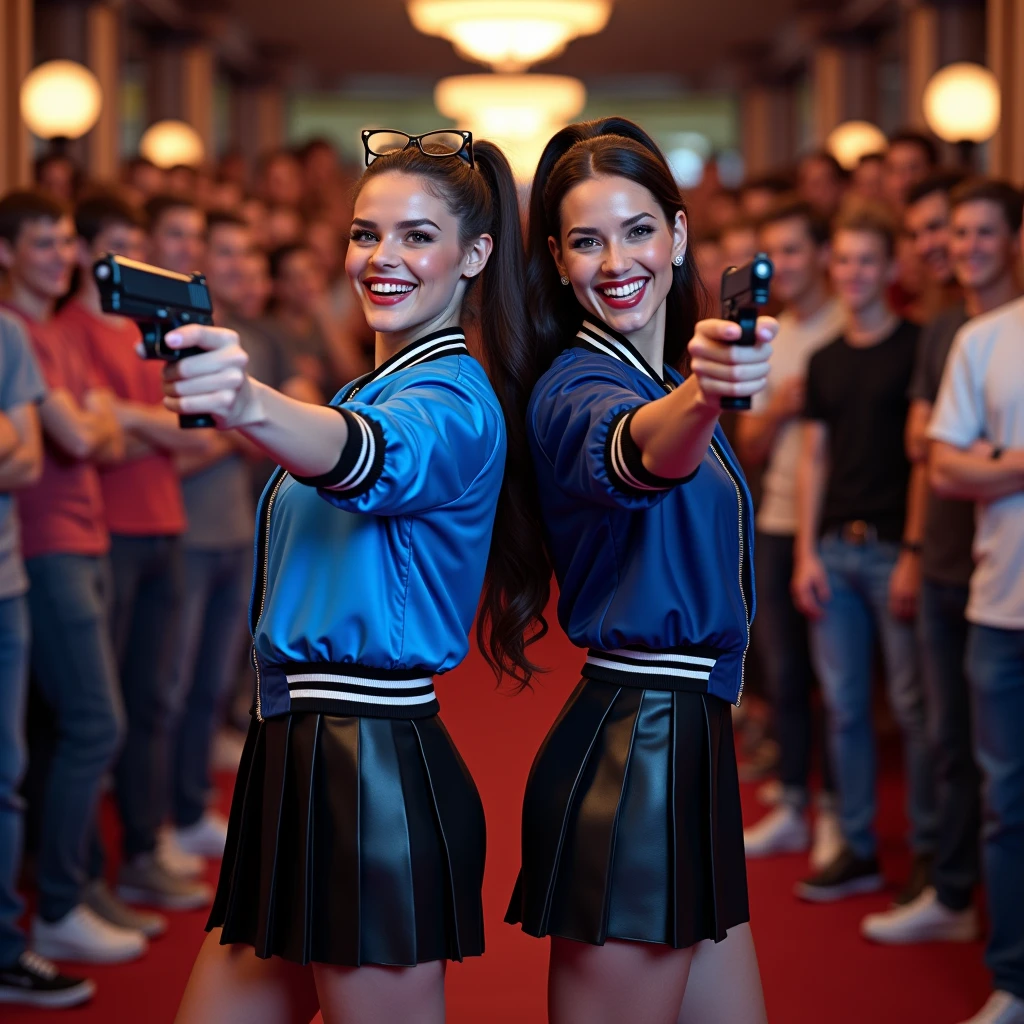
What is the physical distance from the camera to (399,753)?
5.58ft

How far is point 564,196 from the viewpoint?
6.39 feet

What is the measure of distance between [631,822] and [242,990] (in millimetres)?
517

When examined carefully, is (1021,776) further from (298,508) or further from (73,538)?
(73,538)

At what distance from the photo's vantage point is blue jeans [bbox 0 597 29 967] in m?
2.98

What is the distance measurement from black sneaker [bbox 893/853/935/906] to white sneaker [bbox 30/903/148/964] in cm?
186

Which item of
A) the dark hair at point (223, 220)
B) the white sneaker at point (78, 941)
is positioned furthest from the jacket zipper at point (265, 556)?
the dark hair at point (223, 220)

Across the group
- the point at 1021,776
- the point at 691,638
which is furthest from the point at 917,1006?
the point at 691,638

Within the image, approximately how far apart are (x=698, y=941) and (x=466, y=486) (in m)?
0.64

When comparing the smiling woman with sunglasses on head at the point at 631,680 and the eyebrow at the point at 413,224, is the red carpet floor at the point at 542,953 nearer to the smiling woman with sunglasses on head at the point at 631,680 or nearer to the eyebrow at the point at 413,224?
the smiling woman with sunglasses on head at the point at 631,680

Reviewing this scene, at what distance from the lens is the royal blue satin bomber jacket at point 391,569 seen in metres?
1.66

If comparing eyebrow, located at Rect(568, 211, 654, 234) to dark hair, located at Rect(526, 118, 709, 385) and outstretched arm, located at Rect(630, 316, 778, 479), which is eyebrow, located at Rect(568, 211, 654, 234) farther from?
outstretched arm, located at Rect(630, 316, 778, 479)

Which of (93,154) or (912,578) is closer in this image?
(912,578)

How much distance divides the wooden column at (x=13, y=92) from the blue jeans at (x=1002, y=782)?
5.40m

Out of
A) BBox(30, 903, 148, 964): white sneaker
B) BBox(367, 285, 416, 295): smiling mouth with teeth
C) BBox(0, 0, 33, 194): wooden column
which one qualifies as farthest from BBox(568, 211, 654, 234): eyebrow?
BBox(0, 0, 33, 194): wooden column
